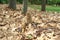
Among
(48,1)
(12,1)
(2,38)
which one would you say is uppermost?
(2,38)

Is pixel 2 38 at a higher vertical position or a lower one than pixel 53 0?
higher

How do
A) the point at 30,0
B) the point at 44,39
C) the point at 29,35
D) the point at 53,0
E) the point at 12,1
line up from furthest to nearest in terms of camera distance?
the point at 53,0
the point at 30,0
the point at 12,1
the point at 29,35
the point at 44,39

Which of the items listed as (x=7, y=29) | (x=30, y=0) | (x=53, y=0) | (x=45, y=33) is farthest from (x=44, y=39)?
(x=53, y=0)

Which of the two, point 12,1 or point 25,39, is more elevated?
point 25,39

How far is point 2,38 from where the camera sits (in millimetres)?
4734

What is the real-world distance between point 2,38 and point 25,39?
2.67 feet

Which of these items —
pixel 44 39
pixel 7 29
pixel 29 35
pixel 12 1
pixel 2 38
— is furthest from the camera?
pixel 12 1

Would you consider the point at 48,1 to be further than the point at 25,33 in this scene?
Yes

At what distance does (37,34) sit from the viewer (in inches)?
177

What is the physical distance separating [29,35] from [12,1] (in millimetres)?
10743

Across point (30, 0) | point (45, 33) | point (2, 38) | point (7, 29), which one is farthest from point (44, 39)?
point (30, 0)

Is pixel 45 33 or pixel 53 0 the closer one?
pixel 45 33

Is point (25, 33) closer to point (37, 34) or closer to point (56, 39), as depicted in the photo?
point (37, 34)

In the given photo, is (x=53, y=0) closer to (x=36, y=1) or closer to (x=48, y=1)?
(x=48, y=1)
